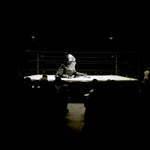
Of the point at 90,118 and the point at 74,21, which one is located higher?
the point at 74,21

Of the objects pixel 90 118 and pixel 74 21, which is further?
pixel 74 21

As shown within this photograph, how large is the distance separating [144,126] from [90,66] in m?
6.90

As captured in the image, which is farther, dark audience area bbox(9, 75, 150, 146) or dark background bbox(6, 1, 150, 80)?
dark background bbox(6, 1, 150, 80)

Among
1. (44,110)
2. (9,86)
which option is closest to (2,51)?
(9,86)

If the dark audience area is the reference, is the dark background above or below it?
above

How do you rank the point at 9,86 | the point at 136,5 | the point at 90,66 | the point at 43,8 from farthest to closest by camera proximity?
the point at 90,66, the point at 43,8, the point at 136,5, the point at 9,86

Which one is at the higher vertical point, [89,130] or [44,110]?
[44,110]

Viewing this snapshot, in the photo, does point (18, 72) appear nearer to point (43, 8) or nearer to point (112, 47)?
point (43, 8)

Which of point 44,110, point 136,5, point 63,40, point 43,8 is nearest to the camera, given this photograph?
point 44,110

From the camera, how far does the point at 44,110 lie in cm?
163

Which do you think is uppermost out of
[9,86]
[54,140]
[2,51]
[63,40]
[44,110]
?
[63,40]

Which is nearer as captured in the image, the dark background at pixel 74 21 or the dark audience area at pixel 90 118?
the dark audience area at pixel 90 118

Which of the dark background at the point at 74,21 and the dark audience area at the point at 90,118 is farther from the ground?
the dark background at the point at 74,21

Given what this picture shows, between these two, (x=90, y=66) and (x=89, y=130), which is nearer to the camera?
(x=89, y=130)
